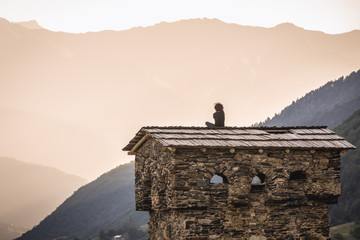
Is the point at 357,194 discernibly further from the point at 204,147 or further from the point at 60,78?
the point at 60,78

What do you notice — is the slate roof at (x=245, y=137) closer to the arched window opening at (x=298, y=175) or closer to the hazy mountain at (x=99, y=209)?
the arched window opening at (x=298, y=175)

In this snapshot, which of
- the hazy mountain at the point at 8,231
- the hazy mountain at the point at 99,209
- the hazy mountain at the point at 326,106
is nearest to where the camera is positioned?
the hazy mountain at the point at 8,231

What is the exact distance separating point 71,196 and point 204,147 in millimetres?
130363

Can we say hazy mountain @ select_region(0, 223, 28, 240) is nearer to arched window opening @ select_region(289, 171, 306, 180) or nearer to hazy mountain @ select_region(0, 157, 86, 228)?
hazy mountain @ select_region(0, 157, 86, 228)

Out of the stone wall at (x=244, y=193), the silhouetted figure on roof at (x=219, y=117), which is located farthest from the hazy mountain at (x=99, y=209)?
the stone wall at (x=244, y=193)

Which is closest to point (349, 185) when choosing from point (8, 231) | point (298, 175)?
point (8, 231)

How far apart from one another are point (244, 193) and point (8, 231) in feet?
372

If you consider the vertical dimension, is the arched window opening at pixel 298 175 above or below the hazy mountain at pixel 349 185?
below

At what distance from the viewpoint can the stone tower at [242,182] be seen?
666 inches

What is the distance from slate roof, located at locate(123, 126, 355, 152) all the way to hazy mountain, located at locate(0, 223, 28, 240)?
10865 cm

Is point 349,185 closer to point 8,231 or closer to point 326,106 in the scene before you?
point 326,106

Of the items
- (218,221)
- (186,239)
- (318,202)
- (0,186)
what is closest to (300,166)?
(318,202)

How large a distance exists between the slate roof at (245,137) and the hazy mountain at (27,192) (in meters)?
Answer: 105

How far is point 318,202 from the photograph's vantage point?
18266 mm
